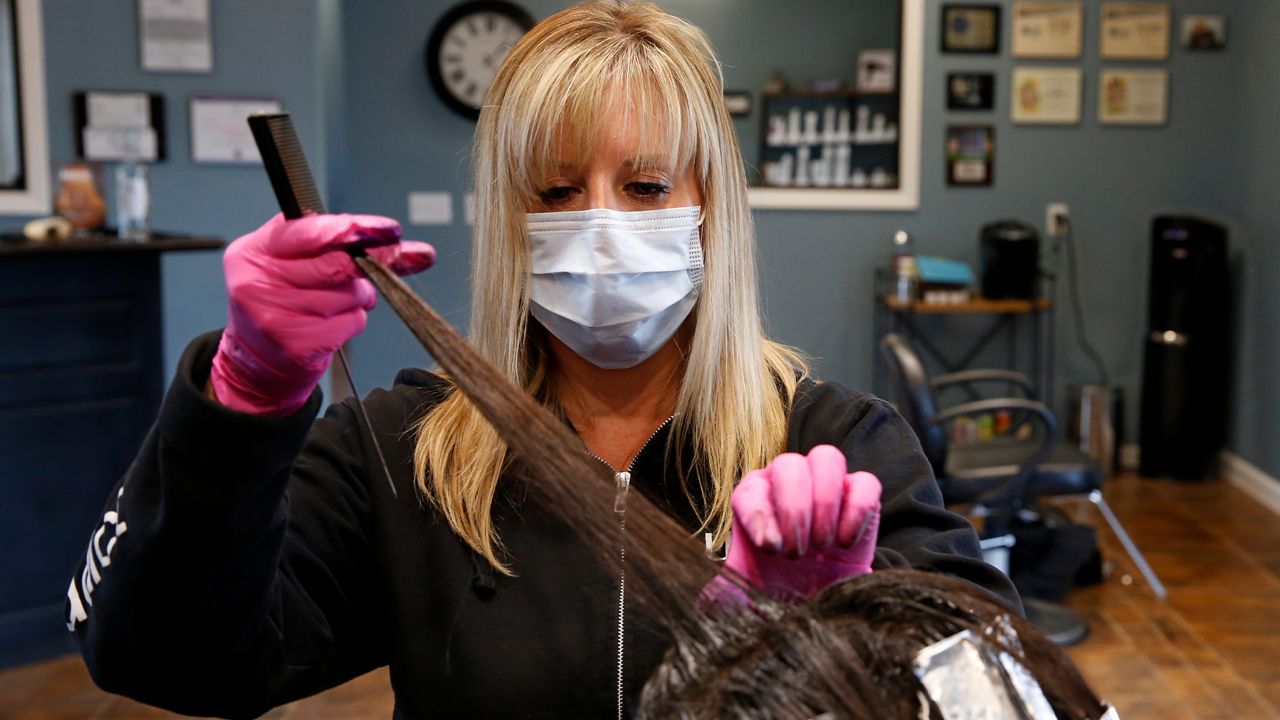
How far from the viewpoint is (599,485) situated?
936 mm

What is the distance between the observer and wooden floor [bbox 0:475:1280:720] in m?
3.47

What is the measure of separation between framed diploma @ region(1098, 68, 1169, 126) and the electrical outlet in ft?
1.50

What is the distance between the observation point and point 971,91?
6.20 metres

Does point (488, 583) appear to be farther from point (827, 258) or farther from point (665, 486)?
point (827, 258)

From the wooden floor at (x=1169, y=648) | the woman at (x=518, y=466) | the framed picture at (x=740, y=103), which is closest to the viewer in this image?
the woman at (x=518, y=466)

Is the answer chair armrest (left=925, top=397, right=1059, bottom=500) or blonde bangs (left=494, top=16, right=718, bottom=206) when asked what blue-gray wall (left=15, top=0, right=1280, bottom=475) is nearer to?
chair armrest (left=925, top=397, right=1059, bottom=500)

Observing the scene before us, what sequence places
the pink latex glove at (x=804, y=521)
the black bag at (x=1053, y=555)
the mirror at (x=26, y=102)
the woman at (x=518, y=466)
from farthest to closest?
the mirror at (x=26, y=102)
the black bag at (x=1053, y=555)
the woman at (x=518, y=466)
the pink latex glove at (x=804, y=521)

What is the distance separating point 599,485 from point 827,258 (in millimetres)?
5525

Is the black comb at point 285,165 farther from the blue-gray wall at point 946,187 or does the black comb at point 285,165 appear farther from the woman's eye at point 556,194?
the blue-gray wall at point 946,187

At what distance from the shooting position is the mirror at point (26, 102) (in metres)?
4.82

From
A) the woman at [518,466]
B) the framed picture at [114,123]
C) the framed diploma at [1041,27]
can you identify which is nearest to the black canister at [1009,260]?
the framed diploma at [1041,27]

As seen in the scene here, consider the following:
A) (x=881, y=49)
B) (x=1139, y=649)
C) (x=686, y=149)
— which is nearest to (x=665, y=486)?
(x=686, y=149)

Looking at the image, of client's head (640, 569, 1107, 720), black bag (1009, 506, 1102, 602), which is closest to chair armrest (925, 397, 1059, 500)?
black bag (1009, 506, 1102, 602)

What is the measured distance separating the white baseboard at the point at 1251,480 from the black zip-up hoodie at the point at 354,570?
15.7 feet
